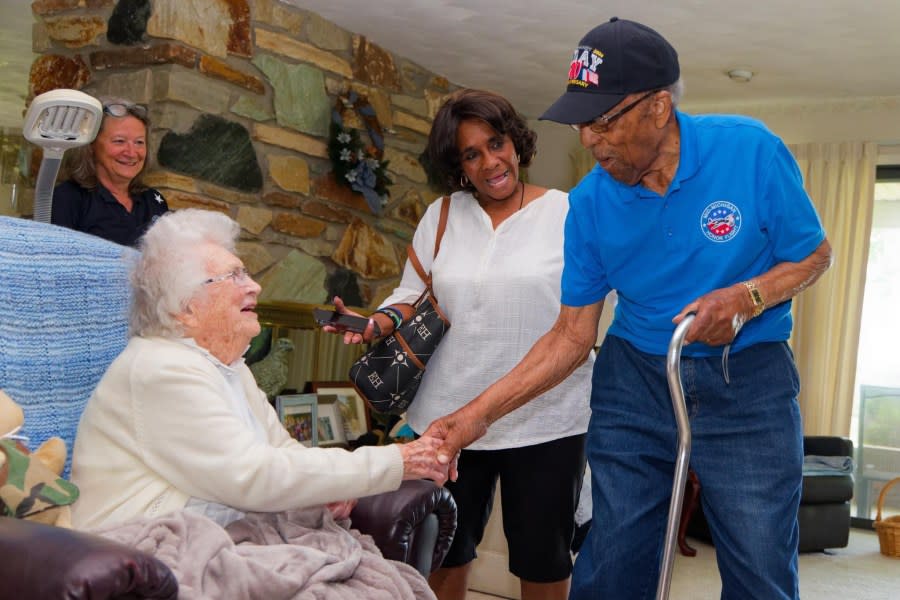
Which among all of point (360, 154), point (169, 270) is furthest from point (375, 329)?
point (360, 154)

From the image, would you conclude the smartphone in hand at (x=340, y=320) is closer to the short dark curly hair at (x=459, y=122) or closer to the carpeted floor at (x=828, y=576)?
the short dark curly hair at (x=459, y=122)

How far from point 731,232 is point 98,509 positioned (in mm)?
1102

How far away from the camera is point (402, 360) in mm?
2201

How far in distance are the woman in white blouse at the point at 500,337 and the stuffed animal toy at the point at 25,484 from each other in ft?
2.61

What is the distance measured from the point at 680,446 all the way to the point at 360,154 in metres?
3.24

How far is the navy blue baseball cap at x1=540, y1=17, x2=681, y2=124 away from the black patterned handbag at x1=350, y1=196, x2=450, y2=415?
→ 75 centimetres

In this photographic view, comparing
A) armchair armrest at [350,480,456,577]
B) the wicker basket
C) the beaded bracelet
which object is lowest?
the wicker basket

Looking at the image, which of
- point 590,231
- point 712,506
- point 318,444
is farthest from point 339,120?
point 712,506

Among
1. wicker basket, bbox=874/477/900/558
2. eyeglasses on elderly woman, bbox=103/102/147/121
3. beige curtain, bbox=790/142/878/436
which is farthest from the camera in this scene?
beige curtain, bbox=790/142/878/436

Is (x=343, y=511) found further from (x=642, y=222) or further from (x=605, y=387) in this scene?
(x=642, y=222)

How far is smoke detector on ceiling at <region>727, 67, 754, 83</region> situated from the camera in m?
5.05

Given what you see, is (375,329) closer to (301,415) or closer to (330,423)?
(301,415)

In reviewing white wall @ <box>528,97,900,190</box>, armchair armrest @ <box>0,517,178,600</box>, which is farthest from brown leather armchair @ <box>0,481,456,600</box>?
white wall @ <box>528,97,900,190</box>

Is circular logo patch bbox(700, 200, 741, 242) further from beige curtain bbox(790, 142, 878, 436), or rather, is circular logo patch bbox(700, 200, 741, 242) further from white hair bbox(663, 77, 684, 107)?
beige curtain bbox(790, 142, 878, 436)
